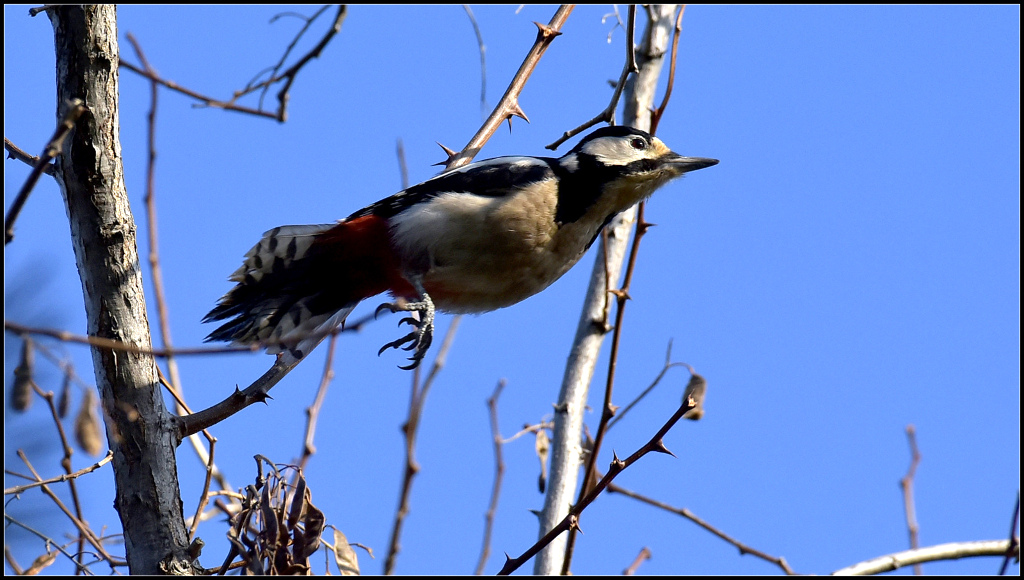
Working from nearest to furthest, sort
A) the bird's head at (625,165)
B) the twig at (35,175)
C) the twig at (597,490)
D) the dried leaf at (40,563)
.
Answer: the twig at (35,175)
the twig at (597,490)
the dried leaf at (40,563)
the bird's head at (625,165)

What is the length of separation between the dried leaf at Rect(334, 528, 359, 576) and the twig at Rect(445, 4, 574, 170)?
1642mm

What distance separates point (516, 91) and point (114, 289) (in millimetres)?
1837

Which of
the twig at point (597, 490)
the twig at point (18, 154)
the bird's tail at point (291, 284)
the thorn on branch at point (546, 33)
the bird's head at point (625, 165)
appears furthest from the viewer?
the bird's head at point (625, 165)

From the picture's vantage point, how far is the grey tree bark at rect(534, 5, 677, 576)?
3.84 metres

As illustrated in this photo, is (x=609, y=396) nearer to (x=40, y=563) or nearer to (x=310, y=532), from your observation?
(x=310, y=532)

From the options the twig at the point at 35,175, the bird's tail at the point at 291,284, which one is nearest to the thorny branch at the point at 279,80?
the bird's tail at the point at 291,284

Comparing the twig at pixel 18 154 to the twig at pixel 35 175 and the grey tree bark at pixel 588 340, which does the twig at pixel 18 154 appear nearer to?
the twig at pixel 35 175

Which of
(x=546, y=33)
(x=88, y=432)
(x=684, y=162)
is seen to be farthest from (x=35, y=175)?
(x=684, y=162)

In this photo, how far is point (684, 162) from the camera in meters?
4.30

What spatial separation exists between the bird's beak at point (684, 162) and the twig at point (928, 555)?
194cm

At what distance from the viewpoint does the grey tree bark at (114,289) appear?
2455 mm

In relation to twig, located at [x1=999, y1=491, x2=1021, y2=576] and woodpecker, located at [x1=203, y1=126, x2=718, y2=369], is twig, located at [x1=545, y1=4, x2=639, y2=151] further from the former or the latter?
twig, located at [x1=999, y1=491, x2=1021, y2=576]

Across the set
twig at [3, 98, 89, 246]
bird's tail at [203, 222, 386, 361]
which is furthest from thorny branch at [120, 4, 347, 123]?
twig at [3, 98, 89, 246]

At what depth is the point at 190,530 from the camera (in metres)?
2.86
